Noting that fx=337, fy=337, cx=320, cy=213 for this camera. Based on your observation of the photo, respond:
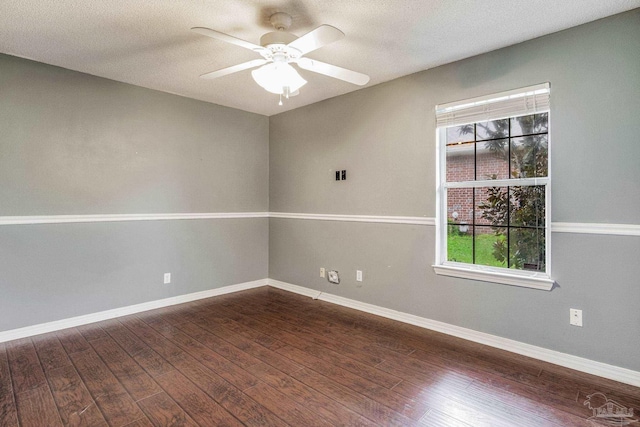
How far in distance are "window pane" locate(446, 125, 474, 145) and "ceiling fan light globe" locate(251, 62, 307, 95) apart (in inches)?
57.7

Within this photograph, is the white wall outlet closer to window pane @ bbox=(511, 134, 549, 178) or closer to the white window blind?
window pane @ bbox=(511, 134, 549, 178)

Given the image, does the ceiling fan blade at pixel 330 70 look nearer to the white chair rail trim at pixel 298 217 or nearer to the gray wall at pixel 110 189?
the white chair rail trim at pixel 298 217

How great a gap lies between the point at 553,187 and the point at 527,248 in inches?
19.3

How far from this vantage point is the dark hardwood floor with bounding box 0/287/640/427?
5.90 feet

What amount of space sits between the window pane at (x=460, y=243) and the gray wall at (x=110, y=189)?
2510 millimetres

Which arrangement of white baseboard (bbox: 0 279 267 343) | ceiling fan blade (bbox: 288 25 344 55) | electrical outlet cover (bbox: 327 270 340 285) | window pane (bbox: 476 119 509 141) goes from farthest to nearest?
electrical outlet cover (bbox: 327 270 340 285) < white baseboard (bbox: 0 279 267 343) < window pane (bbox: 476 119 509 141) < ceiling fan blade (bbox: 288 25 344 55)

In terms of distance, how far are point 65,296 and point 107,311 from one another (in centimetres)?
38

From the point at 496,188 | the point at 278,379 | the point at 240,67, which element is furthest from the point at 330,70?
the point at 278,379

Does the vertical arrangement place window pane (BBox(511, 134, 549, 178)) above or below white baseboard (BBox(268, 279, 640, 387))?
above

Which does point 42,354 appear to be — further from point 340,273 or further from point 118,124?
point 340,273

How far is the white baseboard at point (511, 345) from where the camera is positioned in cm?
213

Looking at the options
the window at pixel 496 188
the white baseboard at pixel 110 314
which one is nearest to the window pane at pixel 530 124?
the window at pixel 496 188

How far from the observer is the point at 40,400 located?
1.94 metres

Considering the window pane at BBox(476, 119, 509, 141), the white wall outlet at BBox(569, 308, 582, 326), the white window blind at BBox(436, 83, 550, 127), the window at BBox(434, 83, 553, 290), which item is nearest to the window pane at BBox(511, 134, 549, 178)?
the window at BBox(434, 83, 553, 290)
